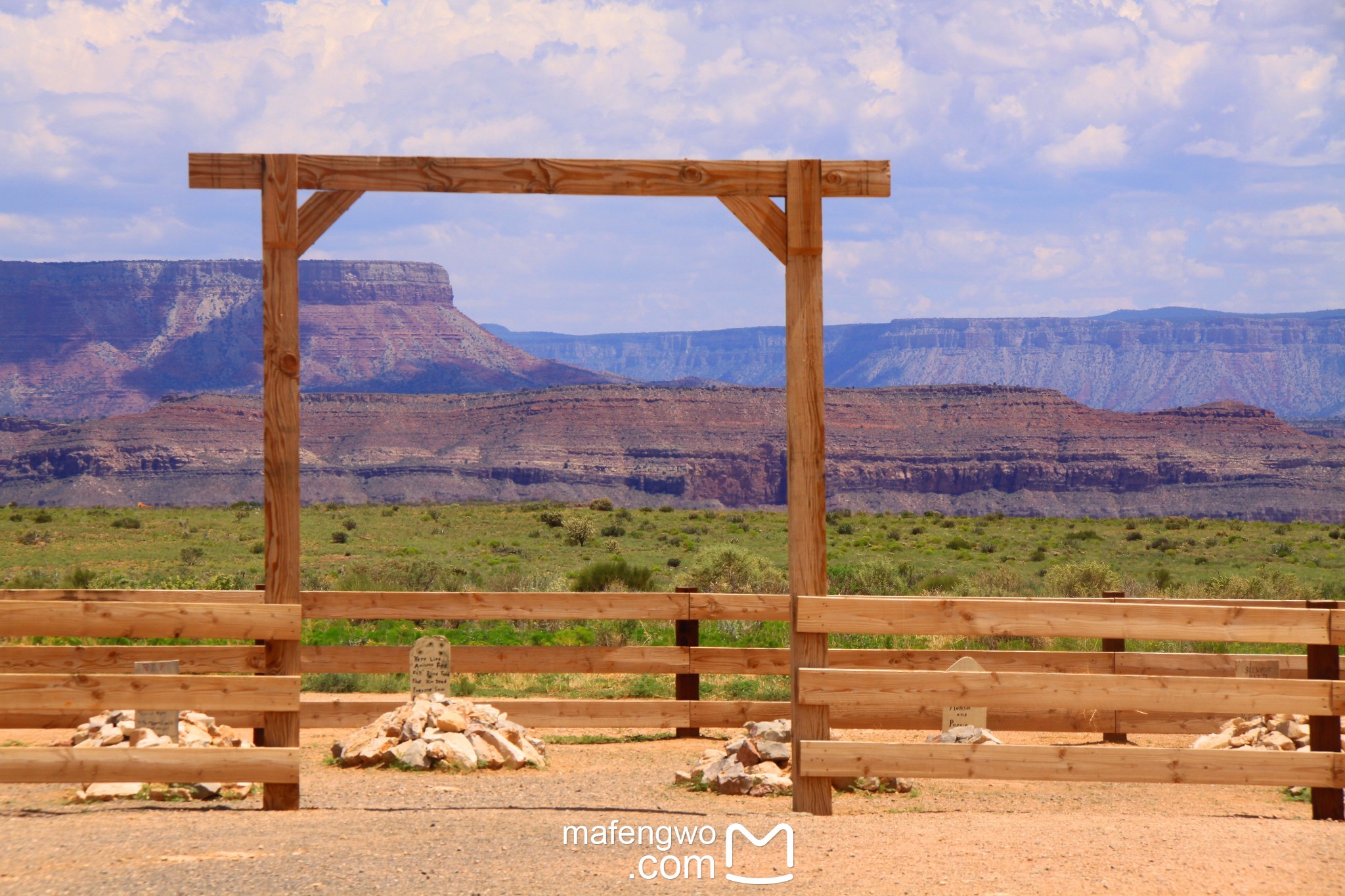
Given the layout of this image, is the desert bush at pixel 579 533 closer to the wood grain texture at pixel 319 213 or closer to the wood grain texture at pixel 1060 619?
the wood grain texture at pixel 319 213

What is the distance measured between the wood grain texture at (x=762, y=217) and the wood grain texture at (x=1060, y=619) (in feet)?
6.61

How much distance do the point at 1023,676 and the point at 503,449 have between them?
8756 cm

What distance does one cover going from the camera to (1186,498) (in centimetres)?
8119

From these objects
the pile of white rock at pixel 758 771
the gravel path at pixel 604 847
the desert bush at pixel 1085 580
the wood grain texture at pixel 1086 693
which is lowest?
the desert bush at pixel 1085 580

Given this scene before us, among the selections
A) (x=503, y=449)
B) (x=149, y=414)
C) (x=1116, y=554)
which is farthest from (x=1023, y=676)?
(x=149, y=414)

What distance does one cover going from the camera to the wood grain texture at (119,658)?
7715 mm

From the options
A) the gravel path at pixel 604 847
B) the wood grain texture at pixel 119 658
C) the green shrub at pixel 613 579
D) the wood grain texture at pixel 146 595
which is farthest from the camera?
the green shrub at pixel 613 579

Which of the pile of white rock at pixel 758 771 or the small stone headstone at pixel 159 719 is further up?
the small stone headstone at pixel 159 719

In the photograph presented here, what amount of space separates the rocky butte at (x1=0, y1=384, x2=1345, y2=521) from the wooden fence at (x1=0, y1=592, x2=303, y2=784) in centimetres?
8017

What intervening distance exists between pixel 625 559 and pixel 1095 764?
96.6ft

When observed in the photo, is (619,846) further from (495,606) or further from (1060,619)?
(495,606)

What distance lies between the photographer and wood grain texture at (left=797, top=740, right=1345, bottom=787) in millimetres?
6426

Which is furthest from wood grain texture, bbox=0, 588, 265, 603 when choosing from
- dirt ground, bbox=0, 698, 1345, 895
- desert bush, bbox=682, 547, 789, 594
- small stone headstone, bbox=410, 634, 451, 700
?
desert bush, bbox=682, 547, 789, 594

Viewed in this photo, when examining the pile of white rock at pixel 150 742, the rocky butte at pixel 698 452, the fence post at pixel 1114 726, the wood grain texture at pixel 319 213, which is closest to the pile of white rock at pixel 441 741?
the pile of white rock at pixel 150 742
